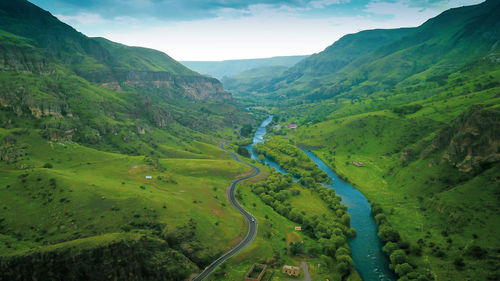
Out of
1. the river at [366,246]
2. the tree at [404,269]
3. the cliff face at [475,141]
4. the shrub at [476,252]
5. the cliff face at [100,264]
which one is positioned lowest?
the river at [366,246]

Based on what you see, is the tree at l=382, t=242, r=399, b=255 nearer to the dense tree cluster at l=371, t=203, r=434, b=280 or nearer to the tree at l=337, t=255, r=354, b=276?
the dense tree cluster at l=371, t=203, r=434, b=280

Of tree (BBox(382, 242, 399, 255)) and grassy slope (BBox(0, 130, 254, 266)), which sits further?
tree (BBox(382, 242, 399, 255))

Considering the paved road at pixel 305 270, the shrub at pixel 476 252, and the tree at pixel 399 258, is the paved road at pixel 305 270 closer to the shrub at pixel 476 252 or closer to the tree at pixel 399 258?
the tree at pixel 399 258

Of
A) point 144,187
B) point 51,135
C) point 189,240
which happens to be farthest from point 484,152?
point 51,135

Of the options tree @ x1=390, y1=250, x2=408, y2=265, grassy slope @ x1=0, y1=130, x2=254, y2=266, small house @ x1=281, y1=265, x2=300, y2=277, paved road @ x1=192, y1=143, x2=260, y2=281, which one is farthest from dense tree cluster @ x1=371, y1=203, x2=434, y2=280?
grassy slope @ x1=0, y1=130, x2=254, y2=266

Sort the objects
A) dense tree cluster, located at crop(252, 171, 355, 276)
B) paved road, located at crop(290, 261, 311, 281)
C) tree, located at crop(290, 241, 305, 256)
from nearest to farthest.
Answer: paved road, located at crop(290, 261, 311, 281) → dense tree cluster, located at crop(252, 171, 355, 276) → tree, located at crop(290, 241, 305, 256)

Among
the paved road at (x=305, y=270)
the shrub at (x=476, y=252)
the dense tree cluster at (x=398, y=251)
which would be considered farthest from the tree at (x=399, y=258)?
the paved road at (x=305, y=270)

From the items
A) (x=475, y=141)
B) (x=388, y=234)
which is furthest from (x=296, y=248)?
(x=475, y=141)
